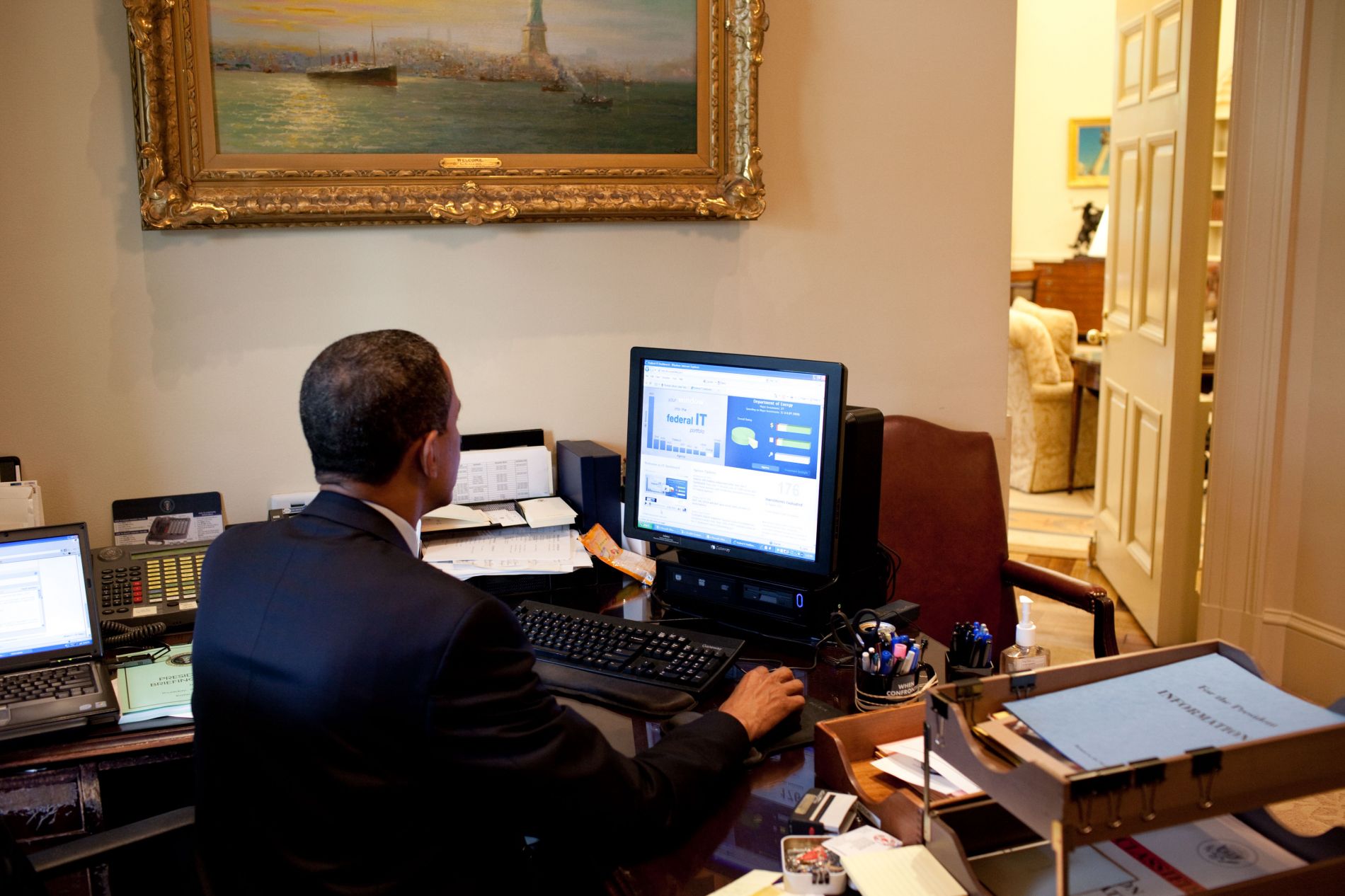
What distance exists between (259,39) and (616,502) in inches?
47.4

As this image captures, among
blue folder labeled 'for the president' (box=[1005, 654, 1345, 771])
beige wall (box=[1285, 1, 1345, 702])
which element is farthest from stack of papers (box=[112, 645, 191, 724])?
beige wall (box=[1285, 1, 1345, 702])

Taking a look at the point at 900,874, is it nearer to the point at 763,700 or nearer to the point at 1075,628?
the point at 763,700

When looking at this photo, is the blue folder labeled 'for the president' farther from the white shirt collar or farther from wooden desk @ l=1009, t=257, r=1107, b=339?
wooden desk @ l=1009, t=257, r=1107, b=339

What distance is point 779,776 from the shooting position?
151 cm

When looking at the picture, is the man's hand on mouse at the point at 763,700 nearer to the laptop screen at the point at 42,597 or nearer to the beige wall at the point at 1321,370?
the laptop screen at the point at 42,597

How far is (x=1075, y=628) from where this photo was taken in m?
4.15

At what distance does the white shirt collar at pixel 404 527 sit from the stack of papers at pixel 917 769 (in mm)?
674

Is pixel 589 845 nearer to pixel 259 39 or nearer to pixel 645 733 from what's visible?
pixel 645 733

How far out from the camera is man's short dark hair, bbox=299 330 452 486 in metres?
1.36

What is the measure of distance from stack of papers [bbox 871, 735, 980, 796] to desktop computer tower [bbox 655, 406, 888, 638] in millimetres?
444

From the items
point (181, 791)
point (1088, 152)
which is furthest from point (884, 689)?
point (1088, 152)

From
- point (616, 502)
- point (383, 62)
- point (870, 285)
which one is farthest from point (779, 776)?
point (383, 62)

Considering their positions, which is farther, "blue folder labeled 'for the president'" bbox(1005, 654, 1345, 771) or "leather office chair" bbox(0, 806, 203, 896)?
"leather office chair" bbox(0, 806, 203, 896)

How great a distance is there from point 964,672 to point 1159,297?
2.33m
